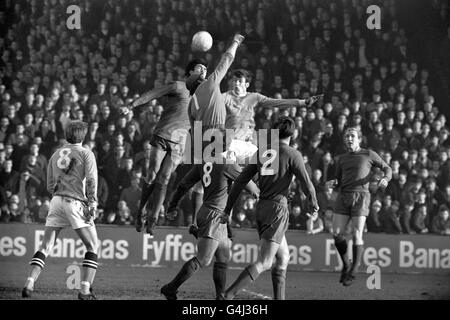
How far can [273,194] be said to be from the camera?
1156cm

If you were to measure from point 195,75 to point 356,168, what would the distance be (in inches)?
110

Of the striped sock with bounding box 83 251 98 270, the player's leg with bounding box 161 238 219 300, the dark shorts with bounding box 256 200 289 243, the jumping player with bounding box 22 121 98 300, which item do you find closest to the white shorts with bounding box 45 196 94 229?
the jumping player with bounding box 22 121 98 300

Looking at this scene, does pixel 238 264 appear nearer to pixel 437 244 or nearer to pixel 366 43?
pixel 437 244

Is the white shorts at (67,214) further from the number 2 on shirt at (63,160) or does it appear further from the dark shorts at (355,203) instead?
the dark shorts at (355,203)

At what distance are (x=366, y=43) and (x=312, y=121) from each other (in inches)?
116

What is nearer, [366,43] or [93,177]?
[93,177]

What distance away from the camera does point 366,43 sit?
809 inches

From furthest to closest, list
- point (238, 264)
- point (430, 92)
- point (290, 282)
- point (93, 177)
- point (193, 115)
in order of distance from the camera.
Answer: point (430, 92)
point (238, 264)
point (290, 282)
point (193, 115)
point (93, 177)

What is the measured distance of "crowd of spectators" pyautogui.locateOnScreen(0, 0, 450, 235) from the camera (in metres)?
17.6

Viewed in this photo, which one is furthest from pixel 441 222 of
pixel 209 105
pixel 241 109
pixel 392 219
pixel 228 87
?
pixel 209 105

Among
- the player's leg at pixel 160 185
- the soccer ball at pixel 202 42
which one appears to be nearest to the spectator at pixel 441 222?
the player's leg at pixel 160 185

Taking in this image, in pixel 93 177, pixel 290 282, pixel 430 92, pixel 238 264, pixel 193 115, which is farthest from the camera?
pixel 430 92

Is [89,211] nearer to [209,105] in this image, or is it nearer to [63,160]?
[63,160]
